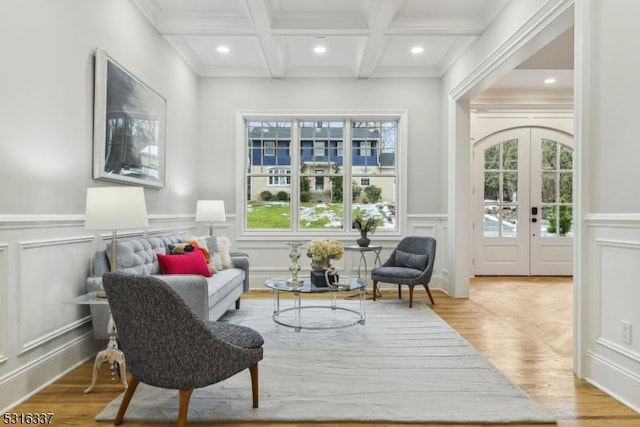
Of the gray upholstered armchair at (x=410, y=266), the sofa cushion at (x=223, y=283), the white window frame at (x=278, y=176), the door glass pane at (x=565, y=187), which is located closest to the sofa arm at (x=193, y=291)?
the sofa cushion at (x=223, y=283)

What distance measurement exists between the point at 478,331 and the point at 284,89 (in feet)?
13.6

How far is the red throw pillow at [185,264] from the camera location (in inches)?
146

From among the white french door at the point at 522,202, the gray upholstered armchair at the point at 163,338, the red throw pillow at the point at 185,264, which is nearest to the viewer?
the gray upholstered armchair at the point at 163,338

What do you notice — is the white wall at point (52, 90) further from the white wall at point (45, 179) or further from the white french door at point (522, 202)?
the white french door at point (522, 202)

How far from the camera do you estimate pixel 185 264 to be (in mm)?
3805

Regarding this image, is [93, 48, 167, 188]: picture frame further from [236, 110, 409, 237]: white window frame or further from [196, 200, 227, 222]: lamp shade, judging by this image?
[236, 110, 409, 237]: white window frame

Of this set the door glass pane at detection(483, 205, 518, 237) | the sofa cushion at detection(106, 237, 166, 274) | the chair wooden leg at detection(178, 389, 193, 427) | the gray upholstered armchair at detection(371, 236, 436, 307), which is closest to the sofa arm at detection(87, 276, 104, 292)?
the sofa cushion at detection(106, 237, 166, 274)

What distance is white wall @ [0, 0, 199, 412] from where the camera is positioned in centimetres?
234

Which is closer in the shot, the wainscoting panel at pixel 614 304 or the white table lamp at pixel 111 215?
the wainscoting panel at pixel 614 304

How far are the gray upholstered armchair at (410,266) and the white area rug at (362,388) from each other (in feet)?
3.46

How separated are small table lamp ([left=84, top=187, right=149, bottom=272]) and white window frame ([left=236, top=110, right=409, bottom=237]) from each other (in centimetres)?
338

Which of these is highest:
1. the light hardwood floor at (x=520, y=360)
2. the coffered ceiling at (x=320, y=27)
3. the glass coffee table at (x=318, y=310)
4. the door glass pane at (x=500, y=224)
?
the coffered ceiling at (x=320, y=27)

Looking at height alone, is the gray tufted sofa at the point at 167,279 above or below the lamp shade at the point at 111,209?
below

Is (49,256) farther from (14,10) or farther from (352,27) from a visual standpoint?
(352,27)
